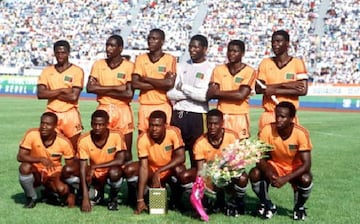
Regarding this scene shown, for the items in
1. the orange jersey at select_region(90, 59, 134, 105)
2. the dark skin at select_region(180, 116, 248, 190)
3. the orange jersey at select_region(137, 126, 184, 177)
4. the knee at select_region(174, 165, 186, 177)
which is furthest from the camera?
the orange jersey at select_region(90, 59, 134, 105)

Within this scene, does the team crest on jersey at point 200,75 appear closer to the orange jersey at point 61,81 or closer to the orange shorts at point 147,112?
the orange shorts at point 147,112

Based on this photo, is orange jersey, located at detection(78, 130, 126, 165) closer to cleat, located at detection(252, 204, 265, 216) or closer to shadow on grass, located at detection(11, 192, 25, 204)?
shadow on grass, located at detection(11, 192, 25, 204)

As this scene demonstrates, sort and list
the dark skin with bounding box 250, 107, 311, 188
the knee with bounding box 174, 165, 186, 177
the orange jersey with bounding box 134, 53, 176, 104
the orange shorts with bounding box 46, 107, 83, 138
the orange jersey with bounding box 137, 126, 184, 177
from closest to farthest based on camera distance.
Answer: the dark skin with bounding box 250, 107, 311, 188 < the knee with bounding box 174, 165, 186, 177 < the orange jersey with bounding box 137, 126, 184, 177 < the orange jersey with bounding box 134, 53, 176, 104 < the orange shorts with bounding box 46, 107, 83, 138

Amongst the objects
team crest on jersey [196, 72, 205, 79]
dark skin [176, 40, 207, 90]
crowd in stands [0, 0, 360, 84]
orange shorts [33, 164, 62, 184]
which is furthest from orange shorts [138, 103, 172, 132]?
crowd in stands [0, 0, 360, 84]

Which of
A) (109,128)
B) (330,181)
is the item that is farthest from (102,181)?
(330,181)

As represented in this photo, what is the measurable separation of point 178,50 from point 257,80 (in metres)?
30.7

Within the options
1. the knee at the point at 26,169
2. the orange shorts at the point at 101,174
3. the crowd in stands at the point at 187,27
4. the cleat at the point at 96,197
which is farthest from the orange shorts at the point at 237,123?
the crowd in stands at the point at 187,27

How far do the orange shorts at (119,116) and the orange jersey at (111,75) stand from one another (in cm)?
6

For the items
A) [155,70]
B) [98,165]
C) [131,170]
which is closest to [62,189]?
[98,165]

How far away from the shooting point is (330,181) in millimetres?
9914

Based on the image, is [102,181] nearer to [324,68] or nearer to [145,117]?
[145,117]

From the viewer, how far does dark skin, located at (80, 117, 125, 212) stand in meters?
7.51

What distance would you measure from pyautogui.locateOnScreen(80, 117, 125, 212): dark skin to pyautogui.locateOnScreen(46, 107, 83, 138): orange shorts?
2.26 feet

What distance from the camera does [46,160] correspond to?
25.1ft
